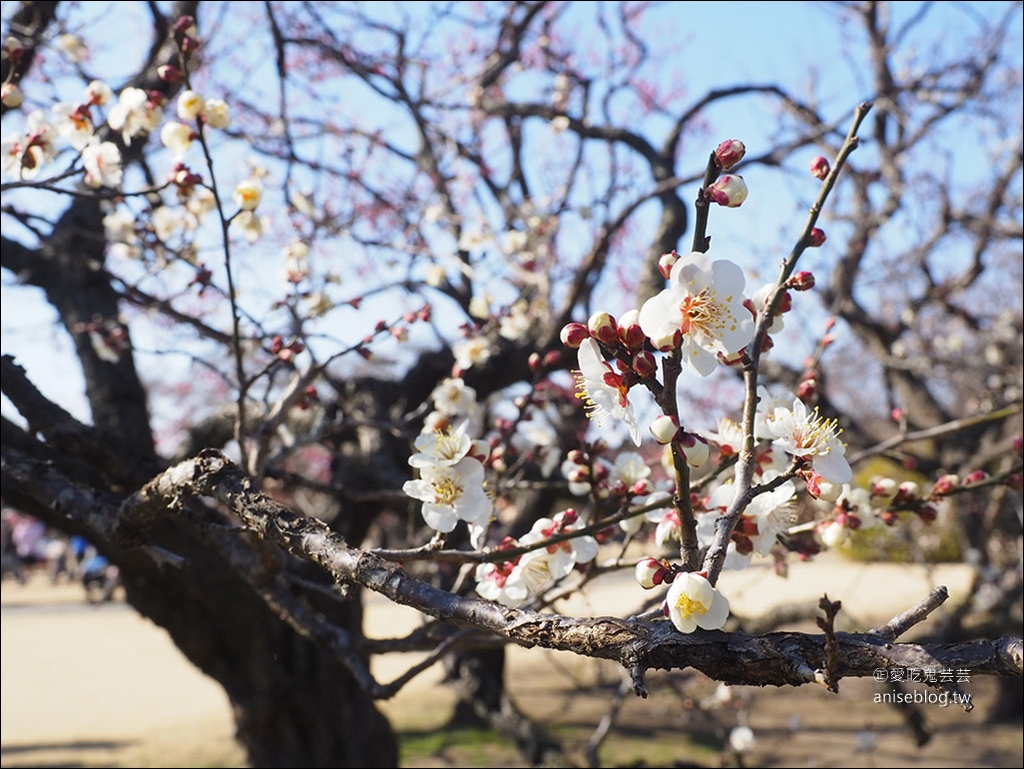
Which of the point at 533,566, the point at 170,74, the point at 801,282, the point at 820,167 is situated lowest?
the point at 533,566

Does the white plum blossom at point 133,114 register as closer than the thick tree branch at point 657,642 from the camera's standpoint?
No

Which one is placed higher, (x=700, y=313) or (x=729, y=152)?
(x=729, y=152)

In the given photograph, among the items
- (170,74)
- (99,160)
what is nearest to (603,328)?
(170,74)

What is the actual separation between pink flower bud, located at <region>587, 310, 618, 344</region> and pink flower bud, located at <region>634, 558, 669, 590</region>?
1.01ft

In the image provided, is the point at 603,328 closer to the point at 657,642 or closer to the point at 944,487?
the point at 657,642

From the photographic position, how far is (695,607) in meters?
0.99

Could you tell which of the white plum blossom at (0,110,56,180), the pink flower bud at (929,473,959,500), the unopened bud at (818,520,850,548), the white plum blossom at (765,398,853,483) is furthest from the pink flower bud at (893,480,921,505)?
the white plum blossom at (0,110,56,180)

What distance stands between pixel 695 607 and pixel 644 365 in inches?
11.2

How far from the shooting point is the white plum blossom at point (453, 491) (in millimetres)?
1471

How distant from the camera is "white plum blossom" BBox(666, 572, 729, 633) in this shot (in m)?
0.99

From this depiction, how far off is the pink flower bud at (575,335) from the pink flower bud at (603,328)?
0.02 metres

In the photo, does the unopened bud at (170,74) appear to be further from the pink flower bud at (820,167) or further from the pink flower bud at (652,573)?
the pink flower bud at (652,573)

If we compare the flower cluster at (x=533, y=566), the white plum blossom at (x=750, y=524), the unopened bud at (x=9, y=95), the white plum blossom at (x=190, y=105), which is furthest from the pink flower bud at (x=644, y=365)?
the unopened bud at (x=9, y=95)

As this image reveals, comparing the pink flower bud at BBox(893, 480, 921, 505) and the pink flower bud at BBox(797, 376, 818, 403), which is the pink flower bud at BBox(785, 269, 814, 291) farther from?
the pink flower bud at BBox(893, 480, 921, 505)
